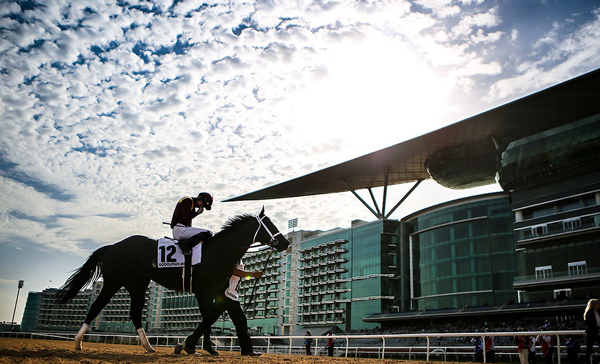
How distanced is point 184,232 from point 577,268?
44.5 metres

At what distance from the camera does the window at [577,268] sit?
4272 cm

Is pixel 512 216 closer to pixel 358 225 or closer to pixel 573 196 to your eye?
pixel 573 196

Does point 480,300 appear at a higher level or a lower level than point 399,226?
lower

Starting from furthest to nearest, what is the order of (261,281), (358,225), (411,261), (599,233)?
(261,281)
(358,225)
(411,261)
(599,233)

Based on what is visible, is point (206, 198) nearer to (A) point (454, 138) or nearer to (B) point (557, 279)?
(B) point (557, 279)

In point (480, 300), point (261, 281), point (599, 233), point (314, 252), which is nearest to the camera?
point (599, 233)

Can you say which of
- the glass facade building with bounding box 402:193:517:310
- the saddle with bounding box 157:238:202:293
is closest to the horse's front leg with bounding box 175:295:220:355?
the saddle with bounding box 157:238:202:293

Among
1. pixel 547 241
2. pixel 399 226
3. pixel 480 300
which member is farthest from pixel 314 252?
pixel 547 241

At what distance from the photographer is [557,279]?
43.6 meters

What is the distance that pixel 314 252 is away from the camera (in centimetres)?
8806

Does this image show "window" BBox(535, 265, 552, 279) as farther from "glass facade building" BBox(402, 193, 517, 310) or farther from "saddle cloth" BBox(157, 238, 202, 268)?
"saddle cloth" BBox(157, 238, 202, 268)

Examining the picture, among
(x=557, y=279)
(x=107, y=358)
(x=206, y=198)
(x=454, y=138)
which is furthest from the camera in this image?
(x=454, y=138)

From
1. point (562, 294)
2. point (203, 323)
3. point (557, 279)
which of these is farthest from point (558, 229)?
point (203, 323)

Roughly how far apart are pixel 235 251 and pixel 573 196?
4446cm
